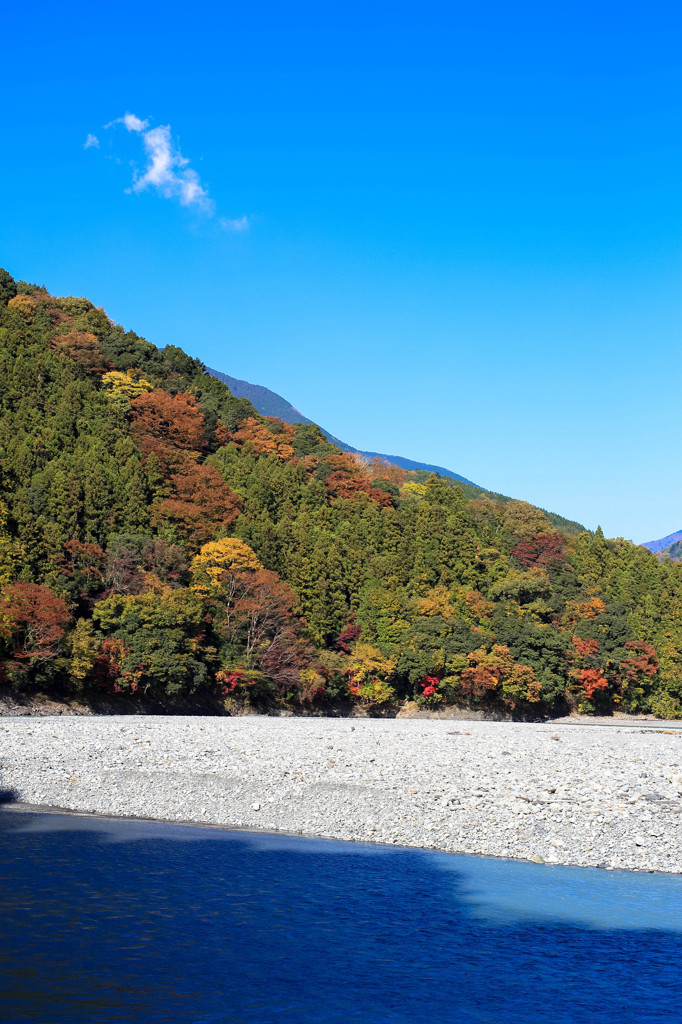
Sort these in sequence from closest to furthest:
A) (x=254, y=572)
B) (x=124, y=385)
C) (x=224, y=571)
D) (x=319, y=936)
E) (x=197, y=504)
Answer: (x=319, y=936) → (x=224, y=571) → (x=254, y=572) → (x=197, y=504) → (x=124, y=385)

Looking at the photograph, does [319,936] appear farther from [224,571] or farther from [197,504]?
[197,504]

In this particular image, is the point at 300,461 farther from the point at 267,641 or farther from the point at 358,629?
the point at 267,641

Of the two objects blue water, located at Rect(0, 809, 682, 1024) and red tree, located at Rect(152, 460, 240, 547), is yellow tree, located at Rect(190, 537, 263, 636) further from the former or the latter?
blue water, located at Rect(0, 809, 682, 1024)

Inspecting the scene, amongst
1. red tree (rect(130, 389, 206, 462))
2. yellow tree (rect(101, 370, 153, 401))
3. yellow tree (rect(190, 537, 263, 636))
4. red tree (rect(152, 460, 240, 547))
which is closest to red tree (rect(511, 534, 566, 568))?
red tree (rect(152, 460, 240, 547))

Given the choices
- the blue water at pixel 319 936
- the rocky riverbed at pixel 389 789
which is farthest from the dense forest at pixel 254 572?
the blue water at pixel 319 936

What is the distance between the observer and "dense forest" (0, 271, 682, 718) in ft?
155

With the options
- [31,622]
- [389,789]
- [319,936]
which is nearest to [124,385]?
[31,622]

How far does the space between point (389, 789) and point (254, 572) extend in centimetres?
3687

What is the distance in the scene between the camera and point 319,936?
1265cm

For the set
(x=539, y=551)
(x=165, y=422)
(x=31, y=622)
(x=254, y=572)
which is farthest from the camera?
(x=539, y=551)

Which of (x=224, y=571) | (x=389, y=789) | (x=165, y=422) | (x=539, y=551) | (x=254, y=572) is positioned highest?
(x=165, y=422)

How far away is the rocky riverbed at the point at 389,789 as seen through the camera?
59.7 ft

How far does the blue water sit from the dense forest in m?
28.3

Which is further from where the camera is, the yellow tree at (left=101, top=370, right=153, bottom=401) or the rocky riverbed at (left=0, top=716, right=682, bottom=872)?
the yellow tree at (left=101, top=370, right=153, bottom=401)
